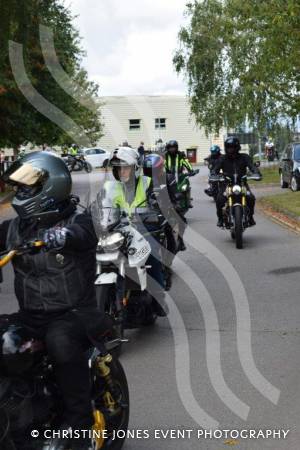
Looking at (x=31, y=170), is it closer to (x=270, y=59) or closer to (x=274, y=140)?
(x=270, y=59)

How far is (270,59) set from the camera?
23.8 m

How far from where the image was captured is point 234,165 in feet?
48.6

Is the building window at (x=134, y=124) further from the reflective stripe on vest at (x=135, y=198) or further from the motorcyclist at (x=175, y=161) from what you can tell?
the reflective stripe on vest at (x=135, y=198)

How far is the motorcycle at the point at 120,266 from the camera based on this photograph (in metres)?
6.42

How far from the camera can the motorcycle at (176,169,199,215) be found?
40.5 ft

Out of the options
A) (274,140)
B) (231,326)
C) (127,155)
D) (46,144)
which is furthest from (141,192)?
(46,144)

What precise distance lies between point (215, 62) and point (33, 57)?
11.3 m

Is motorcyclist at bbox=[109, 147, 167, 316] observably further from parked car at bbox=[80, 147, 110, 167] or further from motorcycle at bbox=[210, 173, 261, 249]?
parked car at bbox=[80, 147, 110, 167]

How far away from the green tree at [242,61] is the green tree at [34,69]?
5.45 m

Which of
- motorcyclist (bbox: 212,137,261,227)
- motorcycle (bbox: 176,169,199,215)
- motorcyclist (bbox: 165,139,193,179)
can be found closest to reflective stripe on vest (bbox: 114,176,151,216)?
motorcycle (bbox: 176,169,199,215)

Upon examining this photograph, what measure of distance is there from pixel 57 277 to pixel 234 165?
35.7 ft

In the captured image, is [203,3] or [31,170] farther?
[203,3]

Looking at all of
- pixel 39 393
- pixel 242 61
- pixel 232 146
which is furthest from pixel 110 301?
pixel 242 61

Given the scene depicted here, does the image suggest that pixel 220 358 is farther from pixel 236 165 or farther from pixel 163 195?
pixel 236 165
